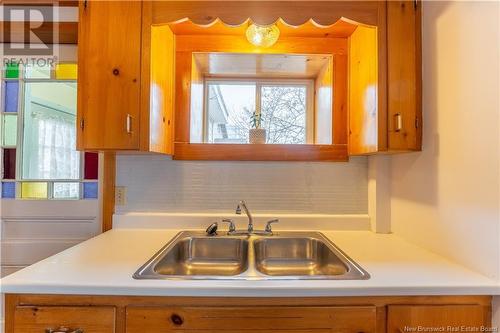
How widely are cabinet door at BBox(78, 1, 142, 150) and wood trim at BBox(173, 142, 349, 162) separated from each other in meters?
0.43

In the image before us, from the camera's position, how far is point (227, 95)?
181 cm

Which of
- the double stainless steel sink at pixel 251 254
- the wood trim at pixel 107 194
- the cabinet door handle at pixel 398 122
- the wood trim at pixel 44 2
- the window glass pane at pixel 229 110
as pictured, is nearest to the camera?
the cabinet door handle at pixel 398 122

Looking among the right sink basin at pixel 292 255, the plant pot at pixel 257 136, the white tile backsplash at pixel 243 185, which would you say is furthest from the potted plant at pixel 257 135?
the right sink basin at pixel 292 255

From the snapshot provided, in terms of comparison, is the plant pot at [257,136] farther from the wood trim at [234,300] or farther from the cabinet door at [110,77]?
the wood trim at [234,300]

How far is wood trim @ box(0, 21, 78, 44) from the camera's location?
155 centimetres

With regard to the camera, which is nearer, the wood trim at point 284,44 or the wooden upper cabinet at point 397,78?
the wooden upper cabinet at point 397,78

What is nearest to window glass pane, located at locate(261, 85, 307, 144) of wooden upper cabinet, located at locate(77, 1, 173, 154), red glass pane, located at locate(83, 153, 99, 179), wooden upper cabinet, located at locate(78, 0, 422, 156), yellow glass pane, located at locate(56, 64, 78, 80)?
wooden upper cabinet, located at locate(78, 0, 422, 156)

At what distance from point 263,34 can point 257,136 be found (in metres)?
0.56

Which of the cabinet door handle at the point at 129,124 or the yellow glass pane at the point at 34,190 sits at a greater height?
the cabinet door handle at the point at 129,124

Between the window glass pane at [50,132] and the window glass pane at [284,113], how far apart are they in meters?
1.15

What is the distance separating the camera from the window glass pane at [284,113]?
70.2 inches

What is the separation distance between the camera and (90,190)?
5.37 ft

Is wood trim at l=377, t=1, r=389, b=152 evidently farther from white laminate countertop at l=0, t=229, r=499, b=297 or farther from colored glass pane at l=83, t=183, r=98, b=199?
colored glass pane at l=83, t=183, r=98, b=199

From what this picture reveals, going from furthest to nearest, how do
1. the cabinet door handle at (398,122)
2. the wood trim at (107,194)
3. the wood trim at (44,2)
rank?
the wood trim at (107,194) < the wood trim at (44,2) < the cabinet door handle at (398,122)
